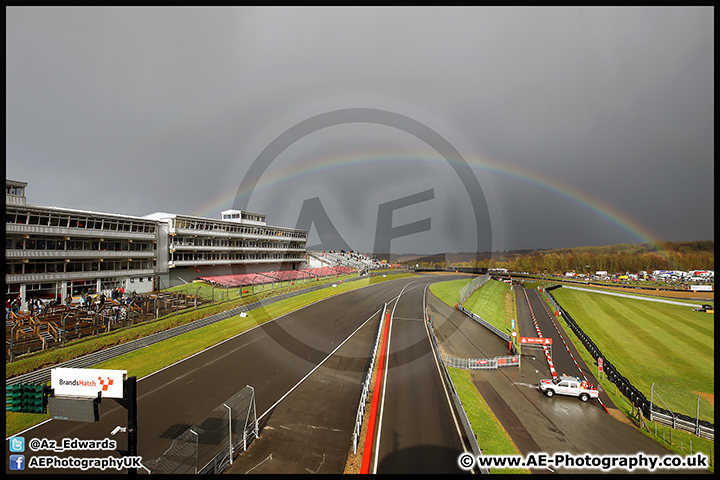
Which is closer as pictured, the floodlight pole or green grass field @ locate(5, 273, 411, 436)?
the floodlight pole

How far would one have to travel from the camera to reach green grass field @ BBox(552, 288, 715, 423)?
21656 millimetres

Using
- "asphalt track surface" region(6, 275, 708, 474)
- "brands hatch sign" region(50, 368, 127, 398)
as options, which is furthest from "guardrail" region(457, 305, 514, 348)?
"brands hatch sign" region(50, 368, 127, 398)

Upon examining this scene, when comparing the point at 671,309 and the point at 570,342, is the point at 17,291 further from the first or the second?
the point at 671,309

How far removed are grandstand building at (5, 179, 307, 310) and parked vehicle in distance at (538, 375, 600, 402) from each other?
162ft

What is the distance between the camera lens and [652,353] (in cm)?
2962

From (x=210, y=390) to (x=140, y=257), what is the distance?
37793mm

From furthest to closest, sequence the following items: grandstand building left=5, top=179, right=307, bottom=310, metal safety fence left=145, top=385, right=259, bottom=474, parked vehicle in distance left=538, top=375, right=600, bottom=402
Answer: grandstand building left=5, top=179, right=307, bottom=310
parked vehicle in distance left=538, top=375, right=600, bottom=402
metal safety fence left=145, top=385, right=259, bottom=474

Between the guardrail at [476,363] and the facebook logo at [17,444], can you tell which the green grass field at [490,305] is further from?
the facebook logo at [17,444]

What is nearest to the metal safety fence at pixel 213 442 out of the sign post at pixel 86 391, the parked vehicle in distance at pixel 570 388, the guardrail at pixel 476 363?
the sign post at pixel 86 391

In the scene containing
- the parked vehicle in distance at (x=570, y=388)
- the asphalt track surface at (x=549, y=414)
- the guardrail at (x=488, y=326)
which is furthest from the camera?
the guardrail at (x=488, y=326)

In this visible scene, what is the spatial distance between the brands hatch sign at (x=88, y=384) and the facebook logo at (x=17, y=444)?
7153 millimetres

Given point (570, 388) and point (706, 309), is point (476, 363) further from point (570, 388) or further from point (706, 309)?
point (706, 309)

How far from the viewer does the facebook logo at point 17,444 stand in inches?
436

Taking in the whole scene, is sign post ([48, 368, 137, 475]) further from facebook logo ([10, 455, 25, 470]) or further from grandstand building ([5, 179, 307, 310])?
grandstand building ([5, 179, 307, 310])
